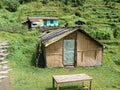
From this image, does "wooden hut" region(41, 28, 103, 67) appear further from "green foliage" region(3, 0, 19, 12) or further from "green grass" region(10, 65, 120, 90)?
"green foliage" region(3, 0, 19, 12)

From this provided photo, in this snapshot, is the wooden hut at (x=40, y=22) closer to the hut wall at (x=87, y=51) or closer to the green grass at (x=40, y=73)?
the green grass at (x=40, y=73)

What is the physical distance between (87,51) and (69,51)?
5.65ft

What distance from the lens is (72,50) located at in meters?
25.0

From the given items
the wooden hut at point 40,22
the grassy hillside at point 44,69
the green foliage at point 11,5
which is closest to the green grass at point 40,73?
the grassy hillside at point 44,69

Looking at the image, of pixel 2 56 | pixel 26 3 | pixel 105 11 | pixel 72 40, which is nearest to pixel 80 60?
pixel 72 40

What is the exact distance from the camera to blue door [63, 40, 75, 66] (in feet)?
81.0

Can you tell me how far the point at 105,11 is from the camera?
2940 inches

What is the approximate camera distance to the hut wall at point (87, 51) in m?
25.0

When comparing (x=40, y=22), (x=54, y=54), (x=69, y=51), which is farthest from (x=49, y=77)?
(x=40, y=22)

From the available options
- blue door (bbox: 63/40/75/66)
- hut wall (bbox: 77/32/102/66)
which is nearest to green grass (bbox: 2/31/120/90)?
hut wall (bbox: 77/32/102/66)

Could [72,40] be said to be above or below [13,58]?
above

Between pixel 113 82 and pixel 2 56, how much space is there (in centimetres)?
1096

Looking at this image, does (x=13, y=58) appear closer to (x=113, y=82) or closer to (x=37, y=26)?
(x=113, y=82)

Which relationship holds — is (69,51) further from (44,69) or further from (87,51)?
(44,69)
